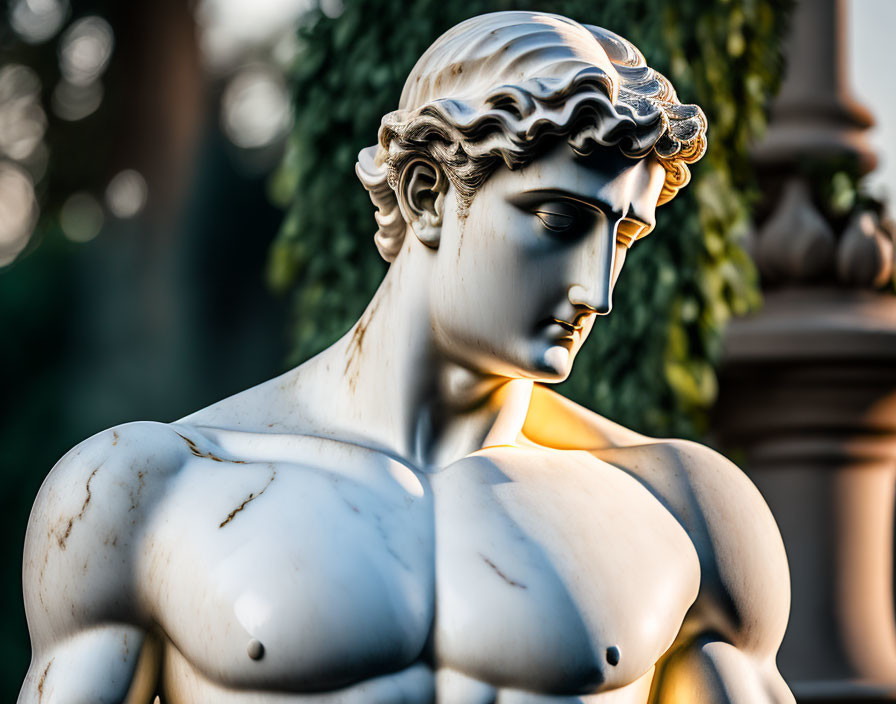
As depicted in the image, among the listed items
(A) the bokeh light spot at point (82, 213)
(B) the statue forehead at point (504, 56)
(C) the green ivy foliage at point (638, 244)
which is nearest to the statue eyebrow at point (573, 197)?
(B) the statue forehead at point (504, 56)

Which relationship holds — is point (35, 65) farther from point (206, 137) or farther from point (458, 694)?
point (458, 694)

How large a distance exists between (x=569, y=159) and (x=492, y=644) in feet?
2.05

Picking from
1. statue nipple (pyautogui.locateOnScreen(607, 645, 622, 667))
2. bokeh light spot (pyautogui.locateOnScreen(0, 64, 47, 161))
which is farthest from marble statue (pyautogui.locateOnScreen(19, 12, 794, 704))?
bokeh light spot (pyautogui.locateOnScreen(0, 64, 47, 161))

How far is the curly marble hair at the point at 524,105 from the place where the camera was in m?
1.68

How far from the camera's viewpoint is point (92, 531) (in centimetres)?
169

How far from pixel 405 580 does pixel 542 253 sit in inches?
18.0

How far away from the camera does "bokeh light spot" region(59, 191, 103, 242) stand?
31.5ft

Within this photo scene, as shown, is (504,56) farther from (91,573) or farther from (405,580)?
(91,573)

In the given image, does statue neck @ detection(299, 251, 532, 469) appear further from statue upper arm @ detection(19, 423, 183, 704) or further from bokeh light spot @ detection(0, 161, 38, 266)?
bokeh light spot @ detection(0, 161, 38, 266)

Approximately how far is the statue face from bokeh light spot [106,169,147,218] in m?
8.29

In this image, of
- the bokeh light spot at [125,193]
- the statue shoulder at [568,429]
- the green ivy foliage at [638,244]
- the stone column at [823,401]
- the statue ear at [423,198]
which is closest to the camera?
the statue ear at [423,198]

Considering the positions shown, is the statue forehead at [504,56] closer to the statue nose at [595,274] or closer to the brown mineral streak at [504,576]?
the statue nose at [595,274]

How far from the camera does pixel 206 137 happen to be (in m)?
9.75

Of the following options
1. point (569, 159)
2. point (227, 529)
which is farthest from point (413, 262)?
point (227, 529)
